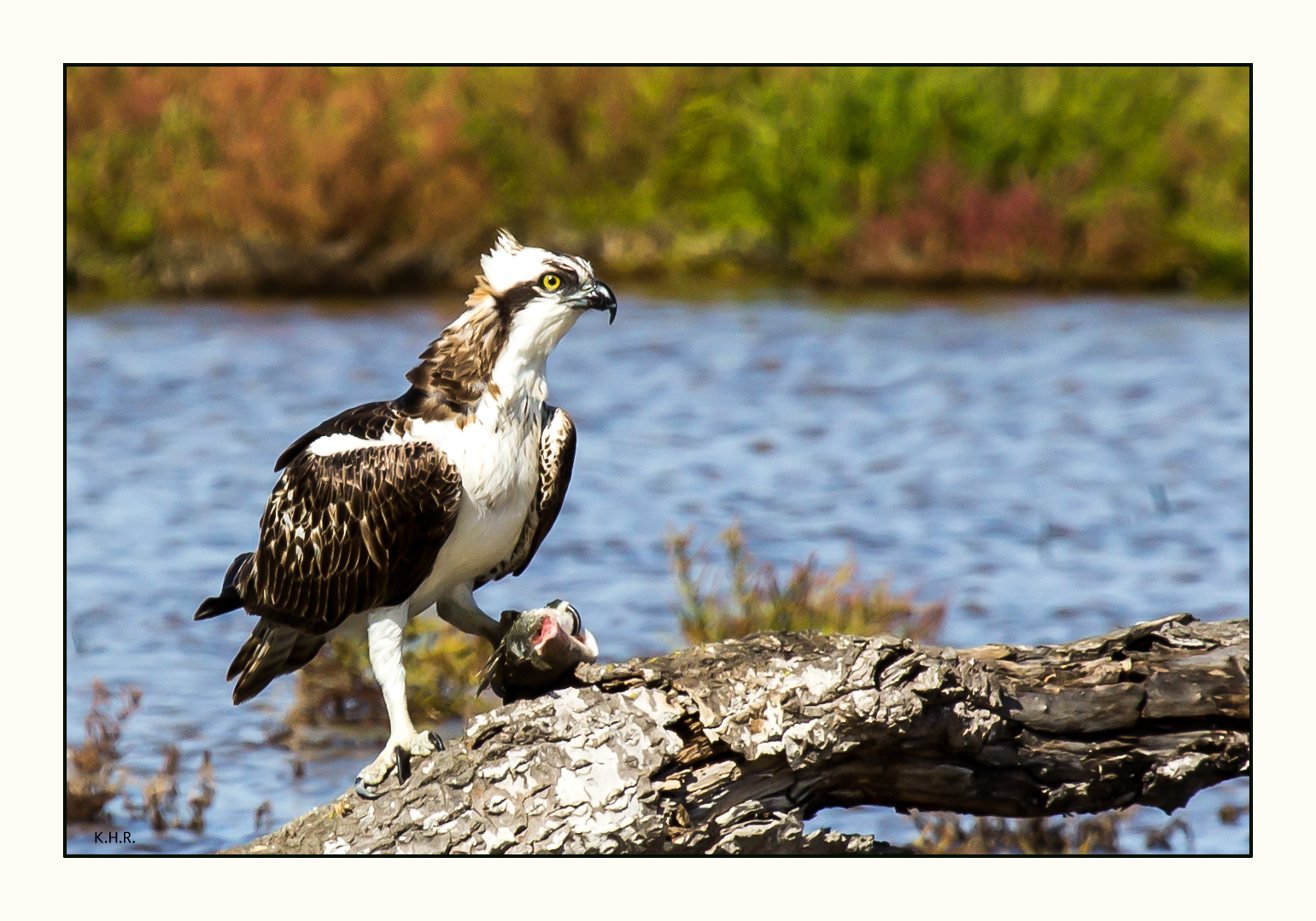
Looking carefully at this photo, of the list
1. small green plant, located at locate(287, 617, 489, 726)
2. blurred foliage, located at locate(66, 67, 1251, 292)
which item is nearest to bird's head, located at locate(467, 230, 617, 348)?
small green plant, located at locate(287, 617, 489, 726)

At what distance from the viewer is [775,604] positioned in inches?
387

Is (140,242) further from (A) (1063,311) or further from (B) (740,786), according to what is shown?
(B) (740,786)

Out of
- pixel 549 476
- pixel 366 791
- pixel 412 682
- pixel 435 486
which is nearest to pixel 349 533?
pixel 435 486

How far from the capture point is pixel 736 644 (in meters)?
5.48

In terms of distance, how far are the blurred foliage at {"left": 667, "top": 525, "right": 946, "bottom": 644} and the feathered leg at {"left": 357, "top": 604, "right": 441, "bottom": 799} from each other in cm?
397

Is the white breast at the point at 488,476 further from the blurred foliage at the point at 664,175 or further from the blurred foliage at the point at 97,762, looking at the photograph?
the blurred foliage at the point at 664,175

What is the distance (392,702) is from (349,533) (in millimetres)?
680

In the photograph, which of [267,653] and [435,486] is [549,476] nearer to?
[435,486]

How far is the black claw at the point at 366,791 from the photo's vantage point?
548 cm

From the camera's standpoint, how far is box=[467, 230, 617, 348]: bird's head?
5715mm

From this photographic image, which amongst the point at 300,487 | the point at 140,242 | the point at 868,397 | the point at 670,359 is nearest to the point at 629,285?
the point at 670,359

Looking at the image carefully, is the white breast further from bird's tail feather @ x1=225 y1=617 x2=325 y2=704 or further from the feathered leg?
bird's tail feather @ x1=225 y1=617 x2=325 y2=704

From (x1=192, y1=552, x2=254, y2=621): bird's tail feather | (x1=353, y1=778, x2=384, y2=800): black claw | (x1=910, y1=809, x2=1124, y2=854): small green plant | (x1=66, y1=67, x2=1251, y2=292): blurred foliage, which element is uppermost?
(x1=66, y1=67, x2=1251, y2=292): blurred foliage

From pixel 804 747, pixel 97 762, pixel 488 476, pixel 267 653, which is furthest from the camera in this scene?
pixel 97 762
